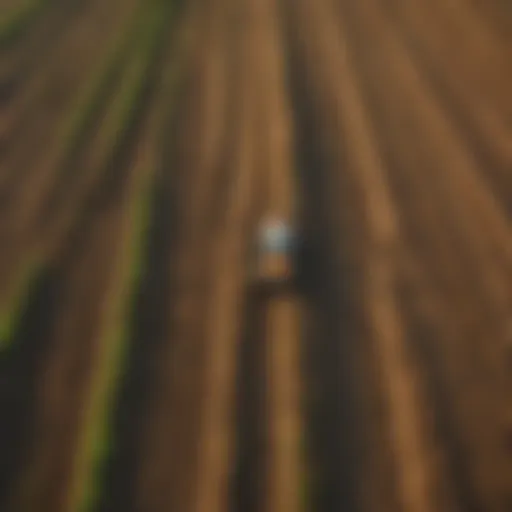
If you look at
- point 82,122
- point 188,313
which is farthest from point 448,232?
point 82,122

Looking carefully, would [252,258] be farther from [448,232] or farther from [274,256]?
[448,232]

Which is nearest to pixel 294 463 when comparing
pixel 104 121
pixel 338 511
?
pixel 338 511

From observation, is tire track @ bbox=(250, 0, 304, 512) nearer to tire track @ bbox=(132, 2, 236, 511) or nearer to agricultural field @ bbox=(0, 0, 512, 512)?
agricultural field @ bbox=(0, 0, 512, 512)

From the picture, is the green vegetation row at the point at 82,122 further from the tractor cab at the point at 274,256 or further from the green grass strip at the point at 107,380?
the tractor cab at the point at 274,256

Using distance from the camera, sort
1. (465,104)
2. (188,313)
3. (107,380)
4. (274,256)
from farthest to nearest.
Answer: (465,104) < (274,256) < (188,313) < (107,380)

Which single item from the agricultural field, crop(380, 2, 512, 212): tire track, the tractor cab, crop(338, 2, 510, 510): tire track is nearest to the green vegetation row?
the agricultural field

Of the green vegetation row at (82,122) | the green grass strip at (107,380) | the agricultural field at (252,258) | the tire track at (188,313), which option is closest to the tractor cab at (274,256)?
the agricultural field at (252,258)

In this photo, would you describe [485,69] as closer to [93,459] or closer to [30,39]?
[30,39]
